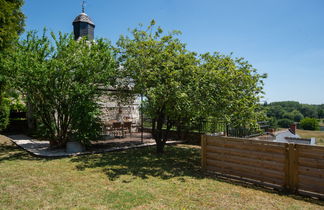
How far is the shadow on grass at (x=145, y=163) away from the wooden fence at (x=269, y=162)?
32.3 inches

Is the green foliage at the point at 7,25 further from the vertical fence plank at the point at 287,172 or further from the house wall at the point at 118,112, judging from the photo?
the vertical fence plank at the point at 287,172

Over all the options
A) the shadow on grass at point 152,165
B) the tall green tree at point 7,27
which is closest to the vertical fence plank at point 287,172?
the shadow on grass at point 152,165

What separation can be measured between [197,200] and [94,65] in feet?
21.3

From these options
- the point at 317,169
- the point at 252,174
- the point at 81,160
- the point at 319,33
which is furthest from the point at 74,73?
the point at 319,33

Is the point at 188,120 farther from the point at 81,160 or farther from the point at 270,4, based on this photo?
the point at 270,4

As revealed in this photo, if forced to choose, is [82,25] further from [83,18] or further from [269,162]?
[269,162]

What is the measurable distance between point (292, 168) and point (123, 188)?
3.81 meters

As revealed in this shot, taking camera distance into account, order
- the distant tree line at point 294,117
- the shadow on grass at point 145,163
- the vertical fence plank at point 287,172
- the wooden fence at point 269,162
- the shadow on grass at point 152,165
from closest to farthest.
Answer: the wooden fence at point 269,162, the vertical fence plank at point 287,172, the shadow on grass at point 152,165, the shadow on grass at point 145,163, the distant tree line at point 294,117

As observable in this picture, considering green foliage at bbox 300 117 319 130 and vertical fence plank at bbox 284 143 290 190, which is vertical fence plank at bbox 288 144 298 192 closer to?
vertical fence plank at bbox 284 143 290 190

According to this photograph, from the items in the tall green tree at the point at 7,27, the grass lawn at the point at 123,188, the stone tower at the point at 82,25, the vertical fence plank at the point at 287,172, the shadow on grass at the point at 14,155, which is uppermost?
the stone tower at the point at 82,25

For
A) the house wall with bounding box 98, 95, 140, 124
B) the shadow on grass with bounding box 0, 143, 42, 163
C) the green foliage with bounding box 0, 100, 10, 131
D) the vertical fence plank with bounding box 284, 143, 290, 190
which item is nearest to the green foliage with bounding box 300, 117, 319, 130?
the house wall with bounding box 98, 95, 140, 124

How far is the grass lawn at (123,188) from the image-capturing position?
13.5ft

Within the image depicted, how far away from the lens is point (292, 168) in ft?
15.6

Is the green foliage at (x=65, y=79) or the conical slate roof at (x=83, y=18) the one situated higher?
the conical slate roof at (x=83, y=18)
